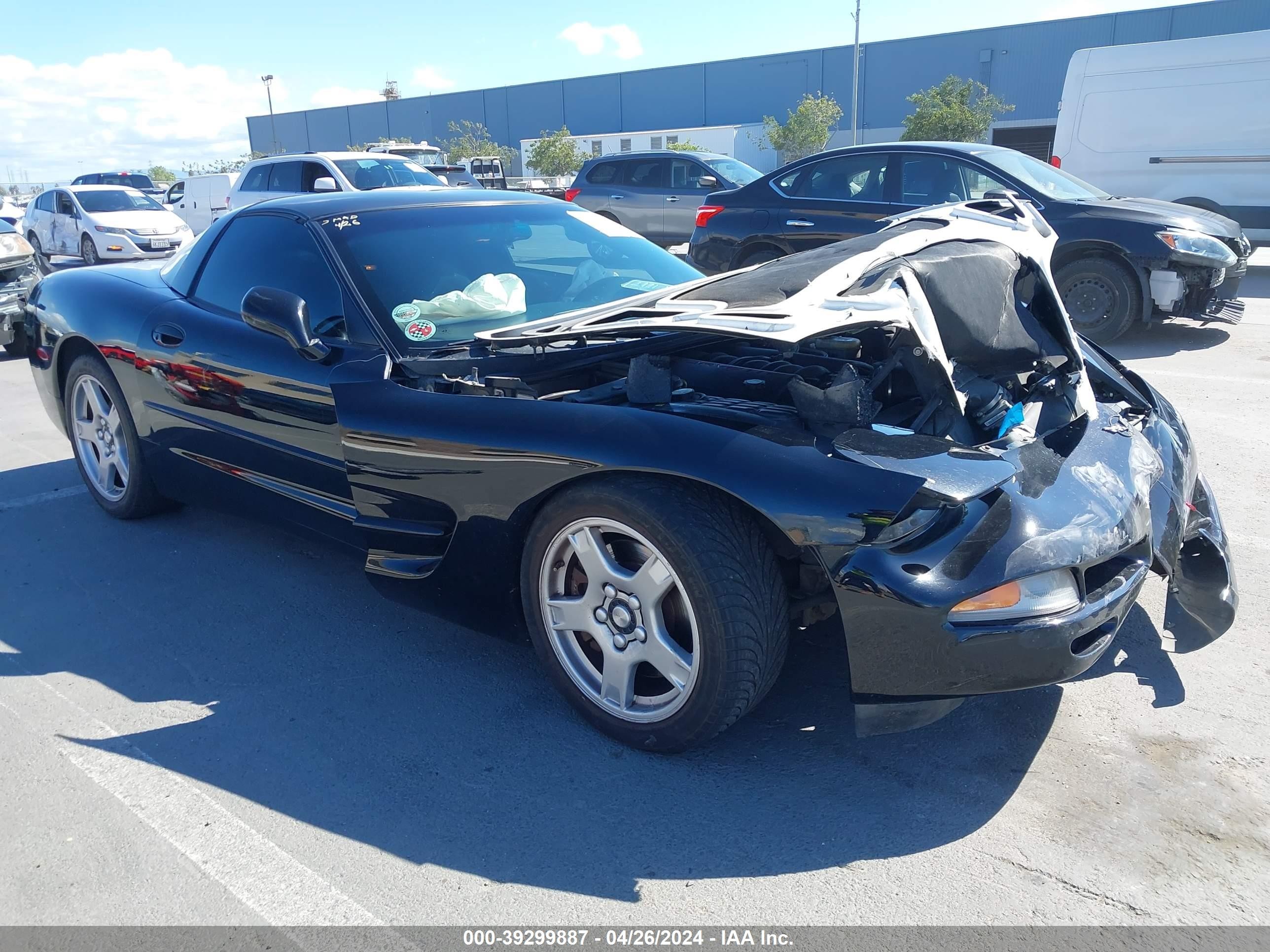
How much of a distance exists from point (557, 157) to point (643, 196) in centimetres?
2645

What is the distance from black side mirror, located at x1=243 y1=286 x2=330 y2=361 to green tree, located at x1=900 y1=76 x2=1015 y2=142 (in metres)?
28.3

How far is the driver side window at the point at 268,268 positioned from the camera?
11.9 feet

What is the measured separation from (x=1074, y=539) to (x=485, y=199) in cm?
282

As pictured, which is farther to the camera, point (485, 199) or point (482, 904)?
point (485, 199)

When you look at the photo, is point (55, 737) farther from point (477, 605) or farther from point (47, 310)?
point (47, 310)

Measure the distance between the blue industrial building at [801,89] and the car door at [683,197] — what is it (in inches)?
845

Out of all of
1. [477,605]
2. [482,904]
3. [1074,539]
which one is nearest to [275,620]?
[477,605]

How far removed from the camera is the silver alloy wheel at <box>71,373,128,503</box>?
4.61 metres

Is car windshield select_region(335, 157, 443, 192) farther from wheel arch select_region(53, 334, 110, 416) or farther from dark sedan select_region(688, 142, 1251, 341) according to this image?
wheel arch select_region(53, 334, 110, 416)

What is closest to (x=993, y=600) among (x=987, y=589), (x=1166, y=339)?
(x=987, y=589)

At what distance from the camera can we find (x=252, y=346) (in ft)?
12.2

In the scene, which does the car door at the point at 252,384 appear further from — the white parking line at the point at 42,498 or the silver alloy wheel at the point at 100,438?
the white parking line at the point at 42,498

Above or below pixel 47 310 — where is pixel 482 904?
below

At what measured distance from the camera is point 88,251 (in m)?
17.8
